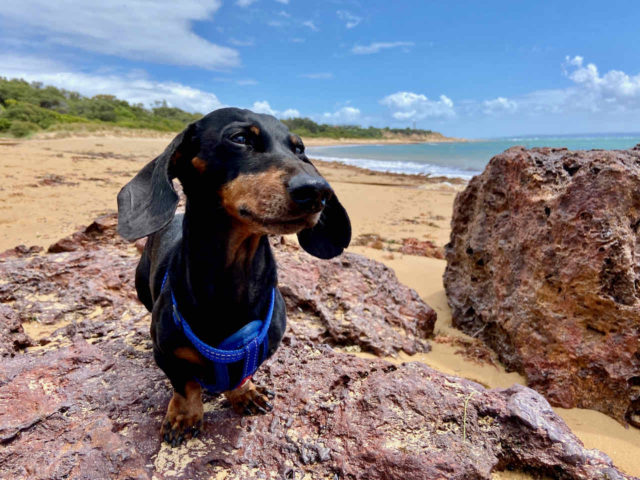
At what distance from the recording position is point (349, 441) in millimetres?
1771

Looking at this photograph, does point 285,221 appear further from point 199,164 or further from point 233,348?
point 233,348

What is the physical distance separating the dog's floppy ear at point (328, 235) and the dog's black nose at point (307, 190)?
627 mm

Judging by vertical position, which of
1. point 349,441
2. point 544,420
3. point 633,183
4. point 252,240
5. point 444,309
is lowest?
point 444,309

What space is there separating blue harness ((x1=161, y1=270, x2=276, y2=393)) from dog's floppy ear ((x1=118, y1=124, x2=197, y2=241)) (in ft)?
1.30

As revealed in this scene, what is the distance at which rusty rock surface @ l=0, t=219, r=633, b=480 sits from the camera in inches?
64.1

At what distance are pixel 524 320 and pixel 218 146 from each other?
2771mm

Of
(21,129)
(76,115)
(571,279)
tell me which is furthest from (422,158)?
(76,115)

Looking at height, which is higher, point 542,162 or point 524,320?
point 542,162

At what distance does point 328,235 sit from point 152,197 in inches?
35.2

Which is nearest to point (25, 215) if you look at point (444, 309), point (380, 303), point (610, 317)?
point (380, 303)

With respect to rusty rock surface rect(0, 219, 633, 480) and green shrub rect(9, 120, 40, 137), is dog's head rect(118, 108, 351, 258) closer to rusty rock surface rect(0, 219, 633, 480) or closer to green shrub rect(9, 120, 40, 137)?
rusty rock surface rect(0, 219, 633, 480)

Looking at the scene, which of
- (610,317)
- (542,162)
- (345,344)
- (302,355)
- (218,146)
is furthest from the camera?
(542,162)

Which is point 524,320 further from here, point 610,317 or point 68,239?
point 68,239

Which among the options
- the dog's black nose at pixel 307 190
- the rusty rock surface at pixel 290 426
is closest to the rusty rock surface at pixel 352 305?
the rusty rock surface at pixel 290 426
